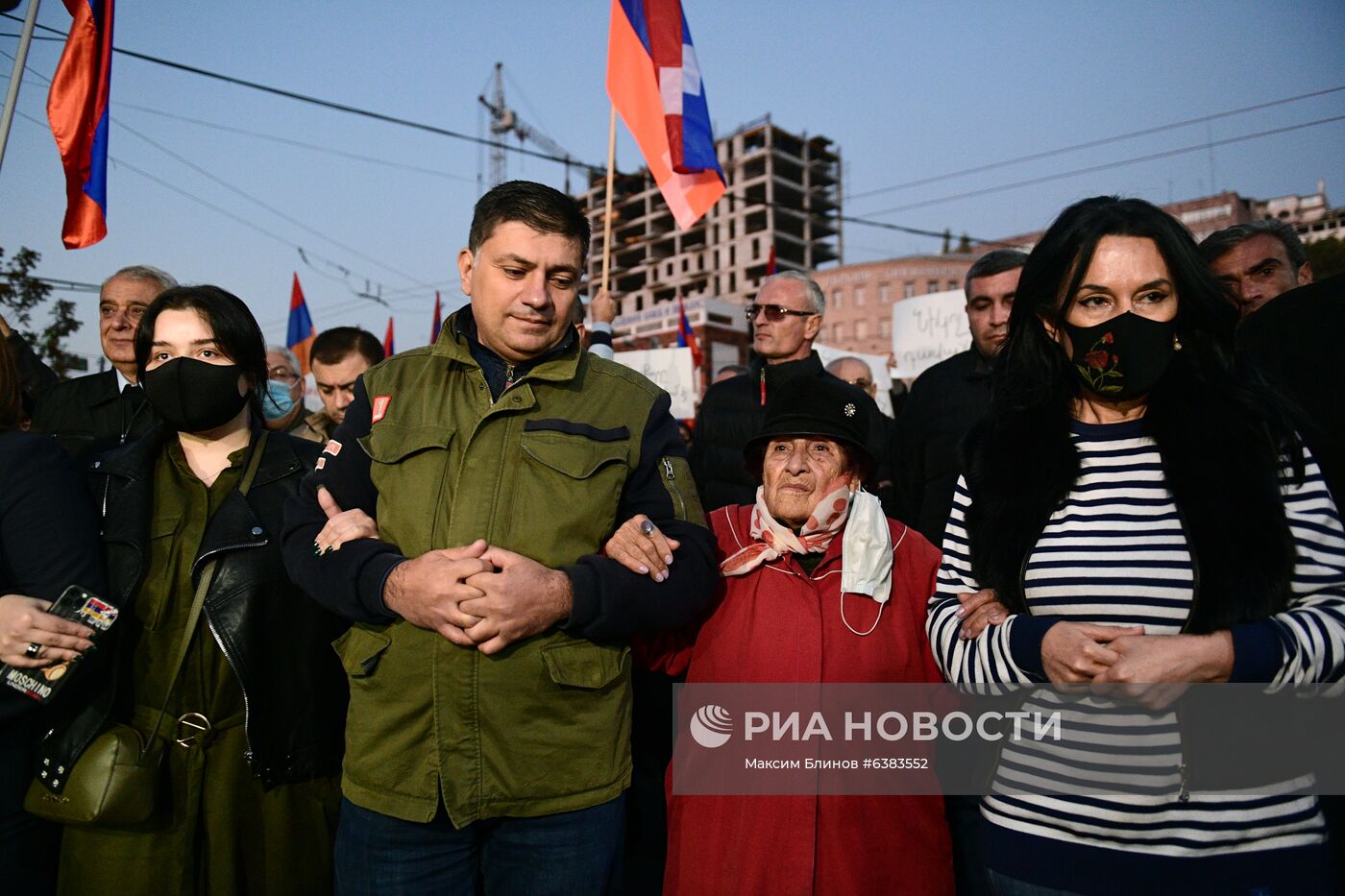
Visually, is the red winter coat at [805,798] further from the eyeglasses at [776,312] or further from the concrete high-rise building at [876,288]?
the concrete high-rise building at [876,288]

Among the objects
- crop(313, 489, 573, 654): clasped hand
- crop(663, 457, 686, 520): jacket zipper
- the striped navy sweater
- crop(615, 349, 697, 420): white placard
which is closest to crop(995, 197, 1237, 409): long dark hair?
the striped navy sweater

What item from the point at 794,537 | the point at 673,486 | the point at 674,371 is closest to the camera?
the point at 673,486

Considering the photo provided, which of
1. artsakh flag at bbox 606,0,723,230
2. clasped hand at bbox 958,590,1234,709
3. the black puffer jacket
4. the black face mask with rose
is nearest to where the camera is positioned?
clasped hand at bbox 958,590,1234,709

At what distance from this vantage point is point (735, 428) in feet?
15.5

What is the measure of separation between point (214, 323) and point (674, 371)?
1006 centimetres

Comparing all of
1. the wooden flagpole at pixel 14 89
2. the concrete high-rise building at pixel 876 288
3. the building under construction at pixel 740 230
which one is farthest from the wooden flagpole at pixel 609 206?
the building under construction at pixel 740 230

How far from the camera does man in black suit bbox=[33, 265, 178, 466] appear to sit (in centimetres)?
368

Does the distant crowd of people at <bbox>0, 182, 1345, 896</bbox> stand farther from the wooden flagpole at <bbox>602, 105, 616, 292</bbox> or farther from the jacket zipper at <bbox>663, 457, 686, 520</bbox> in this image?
the wooden flagpole at <bbox>602, 105, 616, 292</bbox>

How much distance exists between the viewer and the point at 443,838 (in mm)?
1979

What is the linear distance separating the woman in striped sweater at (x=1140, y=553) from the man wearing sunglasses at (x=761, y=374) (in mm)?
2336

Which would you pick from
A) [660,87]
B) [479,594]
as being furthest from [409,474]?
[660,87]

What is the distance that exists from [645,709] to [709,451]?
178 centimetres

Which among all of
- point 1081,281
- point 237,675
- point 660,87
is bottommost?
point 237,675

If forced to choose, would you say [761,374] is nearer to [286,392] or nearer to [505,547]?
[286,392]
